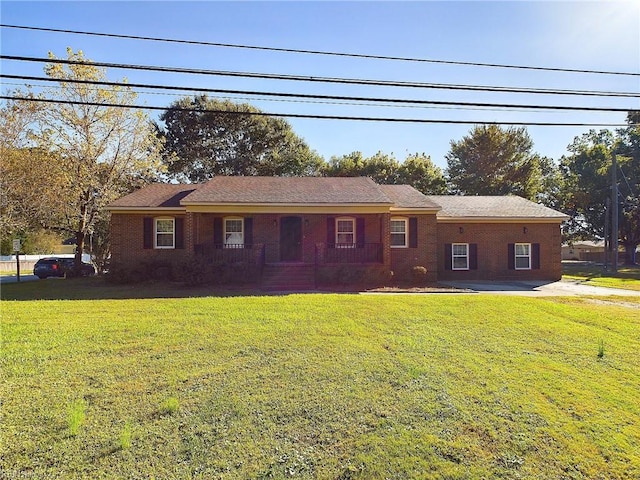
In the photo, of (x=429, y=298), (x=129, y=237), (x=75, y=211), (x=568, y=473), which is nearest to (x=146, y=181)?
(x=75, y=211)

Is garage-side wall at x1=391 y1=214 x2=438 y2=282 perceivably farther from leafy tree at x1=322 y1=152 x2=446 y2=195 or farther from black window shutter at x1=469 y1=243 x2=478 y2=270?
leafy tree at x1=322 y1=152 x2=446 y2=195

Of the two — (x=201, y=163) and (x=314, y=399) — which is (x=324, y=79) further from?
(x=201, y=163)

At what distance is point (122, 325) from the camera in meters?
7.75

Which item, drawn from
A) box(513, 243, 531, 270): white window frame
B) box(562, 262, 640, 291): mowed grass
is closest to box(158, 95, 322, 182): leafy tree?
box(513, 243, 531, 270): white window frame

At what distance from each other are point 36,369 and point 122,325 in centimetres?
232

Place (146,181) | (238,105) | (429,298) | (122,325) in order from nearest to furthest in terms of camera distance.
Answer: (122,325), (429,298), (146,181), (238,105)

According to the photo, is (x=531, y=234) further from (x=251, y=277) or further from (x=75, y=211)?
(x=75, y=211)

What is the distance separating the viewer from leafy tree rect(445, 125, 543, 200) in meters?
36.7

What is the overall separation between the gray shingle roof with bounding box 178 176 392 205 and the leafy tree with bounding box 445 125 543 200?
22.7 metres

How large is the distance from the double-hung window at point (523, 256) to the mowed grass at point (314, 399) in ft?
38.8

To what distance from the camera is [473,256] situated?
760 inches

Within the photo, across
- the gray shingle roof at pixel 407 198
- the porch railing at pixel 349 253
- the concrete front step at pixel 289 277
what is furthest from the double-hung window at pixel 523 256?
the concrete front step at pixel 289 277

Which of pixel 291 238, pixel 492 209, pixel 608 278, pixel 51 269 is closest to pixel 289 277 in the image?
pixel 291 238

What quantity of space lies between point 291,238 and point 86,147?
481 inches
